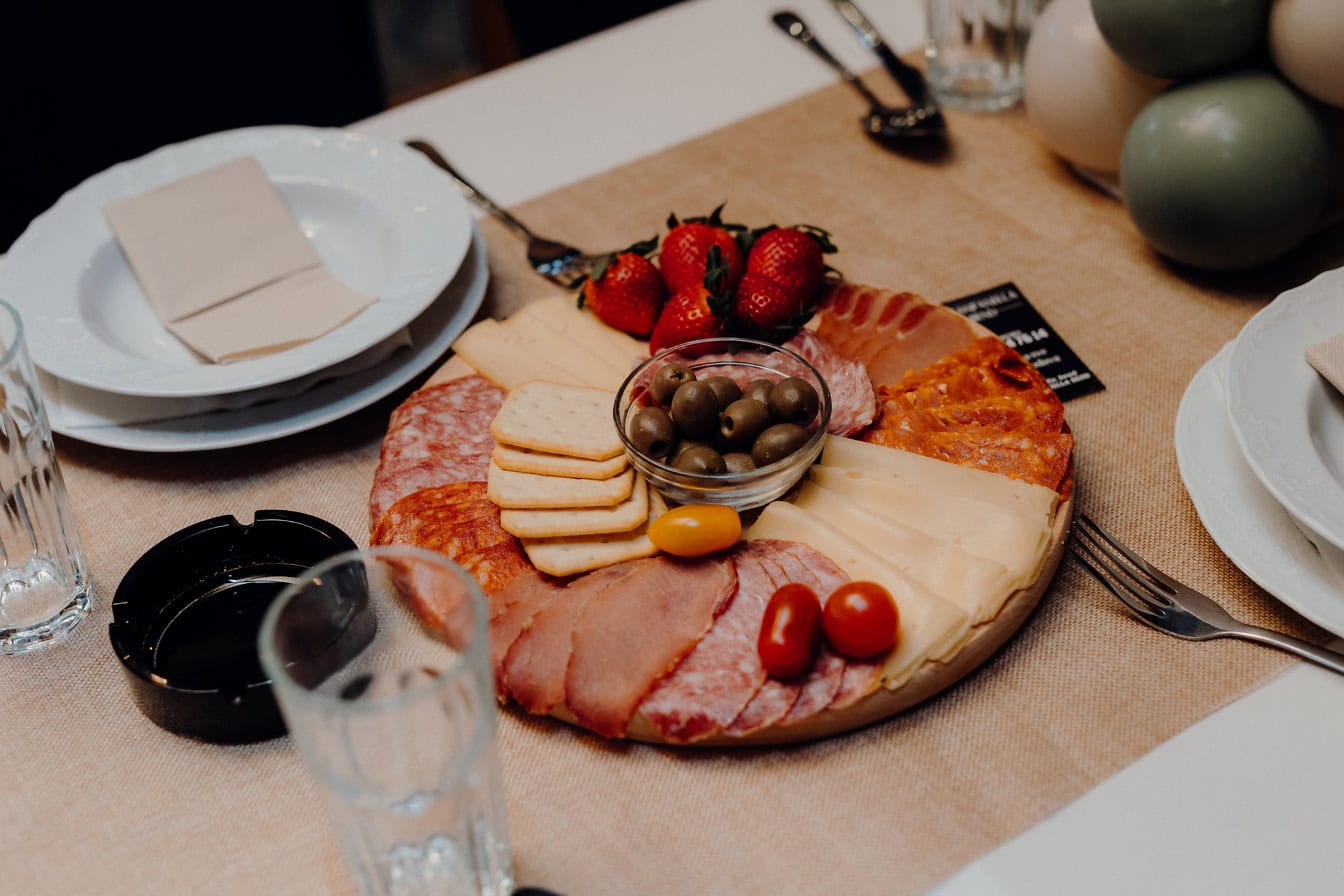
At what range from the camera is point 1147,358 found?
1579mm

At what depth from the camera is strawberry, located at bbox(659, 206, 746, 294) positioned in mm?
1537

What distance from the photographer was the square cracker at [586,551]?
48.2 inches

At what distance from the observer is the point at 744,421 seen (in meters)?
1.29

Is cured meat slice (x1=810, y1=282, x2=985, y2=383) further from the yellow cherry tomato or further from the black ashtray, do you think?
the black ashtray

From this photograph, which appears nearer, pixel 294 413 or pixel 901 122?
pixel 294 413

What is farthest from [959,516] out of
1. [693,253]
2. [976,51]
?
[976,51]

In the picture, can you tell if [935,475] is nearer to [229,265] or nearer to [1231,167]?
[1231,167]

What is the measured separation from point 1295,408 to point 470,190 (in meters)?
1.25

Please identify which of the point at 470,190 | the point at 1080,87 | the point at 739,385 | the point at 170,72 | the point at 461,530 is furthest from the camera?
the point at 170,72

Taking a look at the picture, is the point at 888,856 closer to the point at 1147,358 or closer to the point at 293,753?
the point at 293,753

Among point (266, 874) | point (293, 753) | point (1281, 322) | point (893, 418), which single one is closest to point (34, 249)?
point (293, 753)

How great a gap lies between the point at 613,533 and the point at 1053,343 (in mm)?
704

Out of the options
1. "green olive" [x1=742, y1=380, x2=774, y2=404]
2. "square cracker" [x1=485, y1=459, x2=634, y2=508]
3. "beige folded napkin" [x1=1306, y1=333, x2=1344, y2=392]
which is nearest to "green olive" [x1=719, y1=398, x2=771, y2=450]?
"green olive" [x1=742, y1=380, x2=774, y2=404]

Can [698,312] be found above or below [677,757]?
above
